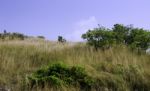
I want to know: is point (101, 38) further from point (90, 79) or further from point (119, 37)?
point (90, 79)

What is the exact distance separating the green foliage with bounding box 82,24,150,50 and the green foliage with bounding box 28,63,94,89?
4.00m

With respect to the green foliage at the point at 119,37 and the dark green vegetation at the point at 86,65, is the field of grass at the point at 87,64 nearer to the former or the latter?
the dark green vegetation at the point at 86,65

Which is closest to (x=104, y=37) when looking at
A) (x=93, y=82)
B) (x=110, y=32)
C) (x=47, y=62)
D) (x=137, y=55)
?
(x=110, y=32)

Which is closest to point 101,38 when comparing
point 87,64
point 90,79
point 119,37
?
point 119,37

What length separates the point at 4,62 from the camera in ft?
42.1

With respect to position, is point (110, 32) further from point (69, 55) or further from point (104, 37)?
point (69, 55)

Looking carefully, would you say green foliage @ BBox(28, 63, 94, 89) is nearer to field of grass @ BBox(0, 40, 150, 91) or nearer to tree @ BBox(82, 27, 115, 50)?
field of grass @ BBox(0, 40, 150, 91)

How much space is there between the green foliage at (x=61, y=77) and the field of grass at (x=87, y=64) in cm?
22

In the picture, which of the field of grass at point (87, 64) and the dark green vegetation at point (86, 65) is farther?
the field of grass at point (87, 64)

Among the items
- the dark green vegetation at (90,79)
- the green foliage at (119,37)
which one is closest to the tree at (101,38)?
the green foliage at (119,37)

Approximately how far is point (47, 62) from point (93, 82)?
283 centimetres

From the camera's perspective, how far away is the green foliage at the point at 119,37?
51.9ft

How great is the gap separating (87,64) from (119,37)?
4.11 metres

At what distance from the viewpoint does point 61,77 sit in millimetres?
11562
